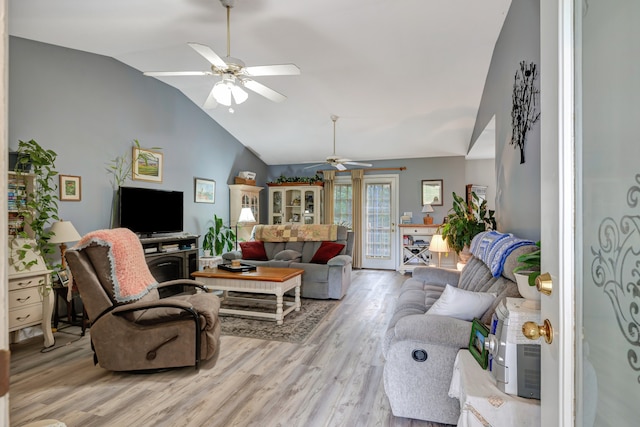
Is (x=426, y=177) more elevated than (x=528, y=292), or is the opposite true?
(x=426, y=177)

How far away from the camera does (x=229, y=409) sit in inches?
80.7

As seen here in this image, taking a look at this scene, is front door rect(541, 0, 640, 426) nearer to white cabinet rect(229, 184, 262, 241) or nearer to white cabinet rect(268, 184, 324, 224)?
white cabinet rect(229, 184, 262, 241)

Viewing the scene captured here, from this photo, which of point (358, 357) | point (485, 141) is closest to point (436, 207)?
point (485, 141)

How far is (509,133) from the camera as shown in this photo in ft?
9.27

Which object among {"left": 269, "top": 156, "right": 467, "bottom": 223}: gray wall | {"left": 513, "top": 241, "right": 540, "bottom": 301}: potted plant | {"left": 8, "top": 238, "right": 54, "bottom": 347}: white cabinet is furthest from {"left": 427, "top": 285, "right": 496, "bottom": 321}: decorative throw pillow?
{"left": 269, "top": 156, "right": 467, "bottom": 223}: gray wall

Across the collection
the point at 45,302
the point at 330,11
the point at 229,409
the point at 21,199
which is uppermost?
the point at 330,11

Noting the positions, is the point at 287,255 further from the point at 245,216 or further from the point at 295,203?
the point at 295,203

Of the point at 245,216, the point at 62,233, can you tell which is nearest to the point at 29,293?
the point at 62,233

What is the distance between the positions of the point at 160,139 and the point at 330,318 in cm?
347

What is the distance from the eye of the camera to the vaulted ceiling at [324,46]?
2.87 metres

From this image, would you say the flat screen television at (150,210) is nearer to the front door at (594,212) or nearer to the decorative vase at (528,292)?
the decorative vase at (528,292)

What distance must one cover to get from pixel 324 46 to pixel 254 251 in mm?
2970

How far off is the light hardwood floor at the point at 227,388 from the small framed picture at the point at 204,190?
9.55ft

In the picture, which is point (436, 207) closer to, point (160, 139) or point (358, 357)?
point (358, 357)
